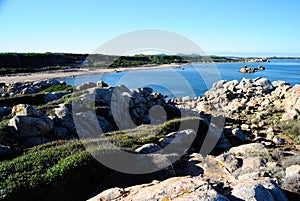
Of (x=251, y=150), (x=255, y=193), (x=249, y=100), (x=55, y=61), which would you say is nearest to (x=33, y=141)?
(x=251, y=150)

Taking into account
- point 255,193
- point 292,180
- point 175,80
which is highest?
point 255,193

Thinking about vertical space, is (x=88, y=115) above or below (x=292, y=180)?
above

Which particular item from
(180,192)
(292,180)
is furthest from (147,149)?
(180,192)

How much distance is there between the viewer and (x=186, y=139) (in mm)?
17062

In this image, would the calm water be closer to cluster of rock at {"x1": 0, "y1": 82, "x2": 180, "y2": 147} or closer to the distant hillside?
the distant hillside

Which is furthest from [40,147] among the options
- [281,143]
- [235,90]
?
[235,90]

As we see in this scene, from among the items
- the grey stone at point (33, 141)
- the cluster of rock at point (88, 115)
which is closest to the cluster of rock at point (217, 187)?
the grey stone at point (33, 141)

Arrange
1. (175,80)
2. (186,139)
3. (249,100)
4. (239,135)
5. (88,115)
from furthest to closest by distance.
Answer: (175,80), (249,100), (239,135), (88,115), (186,139)

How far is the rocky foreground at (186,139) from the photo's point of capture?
272 inches

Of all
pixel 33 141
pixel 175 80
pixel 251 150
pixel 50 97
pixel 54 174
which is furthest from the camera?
pixel 175 80

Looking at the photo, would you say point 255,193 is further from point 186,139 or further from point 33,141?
point 33,141

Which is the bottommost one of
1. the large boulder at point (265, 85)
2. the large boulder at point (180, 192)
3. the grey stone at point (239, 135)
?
the grey stone at point (239, 135)

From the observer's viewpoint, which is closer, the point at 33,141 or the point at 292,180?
the point at 292,180

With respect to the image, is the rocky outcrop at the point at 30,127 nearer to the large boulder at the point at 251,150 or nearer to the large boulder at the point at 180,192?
the large boulder at the point at 180,192
